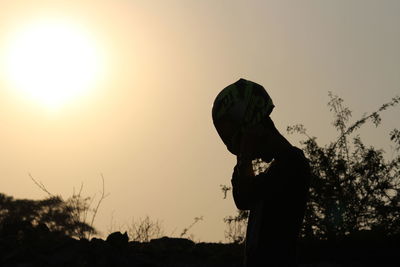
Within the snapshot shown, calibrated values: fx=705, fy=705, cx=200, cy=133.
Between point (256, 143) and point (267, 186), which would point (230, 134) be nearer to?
point (256, 143)

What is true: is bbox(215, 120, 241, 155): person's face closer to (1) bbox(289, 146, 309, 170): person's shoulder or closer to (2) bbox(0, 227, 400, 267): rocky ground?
(1) bbox(289, 146, 309, 170): person's shoulder

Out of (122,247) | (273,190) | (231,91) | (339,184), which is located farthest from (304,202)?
(339,184)

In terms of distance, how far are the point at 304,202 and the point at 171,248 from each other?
11042 mm

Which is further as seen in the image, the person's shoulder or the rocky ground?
the rocky ground

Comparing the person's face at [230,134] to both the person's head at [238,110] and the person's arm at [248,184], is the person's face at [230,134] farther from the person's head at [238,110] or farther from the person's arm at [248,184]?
the person's arm at [248,184]

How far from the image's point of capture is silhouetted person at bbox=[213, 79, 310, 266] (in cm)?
388

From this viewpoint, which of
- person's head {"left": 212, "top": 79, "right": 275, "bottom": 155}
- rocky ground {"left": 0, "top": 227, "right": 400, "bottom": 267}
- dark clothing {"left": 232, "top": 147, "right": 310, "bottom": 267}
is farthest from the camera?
rocky ground {"left": 0, "top": 227, "right": 400, "bottom": 267}

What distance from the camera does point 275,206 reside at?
3.94m

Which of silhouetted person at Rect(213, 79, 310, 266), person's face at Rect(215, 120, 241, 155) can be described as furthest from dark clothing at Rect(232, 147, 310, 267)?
person's face at Rect(215, 120, 241, 155)

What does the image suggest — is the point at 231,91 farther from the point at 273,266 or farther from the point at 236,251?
the point at 236,251

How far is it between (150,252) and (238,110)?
35.2 ft

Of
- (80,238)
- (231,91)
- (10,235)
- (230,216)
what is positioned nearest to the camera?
(231,91)

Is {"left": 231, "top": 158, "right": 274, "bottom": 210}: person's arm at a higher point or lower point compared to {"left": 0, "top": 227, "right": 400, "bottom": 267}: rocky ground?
lower

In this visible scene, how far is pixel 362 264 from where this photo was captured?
14273 mm
